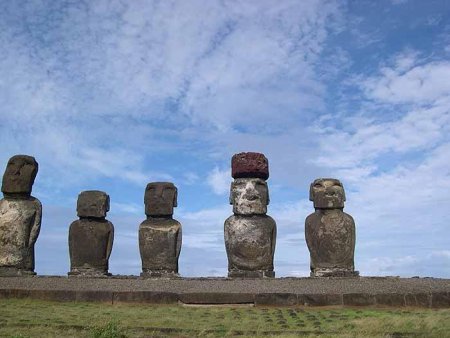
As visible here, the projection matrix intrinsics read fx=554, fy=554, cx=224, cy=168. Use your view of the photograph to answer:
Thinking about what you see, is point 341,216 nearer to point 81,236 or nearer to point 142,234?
point 142,234

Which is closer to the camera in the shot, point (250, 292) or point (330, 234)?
point (250, 292)

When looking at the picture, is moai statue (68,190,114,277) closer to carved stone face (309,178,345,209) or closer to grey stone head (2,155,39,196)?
grey stone head (2,155,39,196)

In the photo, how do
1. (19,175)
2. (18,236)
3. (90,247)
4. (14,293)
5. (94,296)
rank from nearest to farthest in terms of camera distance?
(94,296) → (14,293) → (18,236) → (90,247) → (19,175)

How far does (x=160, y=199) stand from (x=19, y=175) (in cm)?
376

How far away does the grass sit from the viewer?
21.8 ft

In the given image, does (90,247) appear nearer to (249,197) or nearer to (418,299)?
(249,197)

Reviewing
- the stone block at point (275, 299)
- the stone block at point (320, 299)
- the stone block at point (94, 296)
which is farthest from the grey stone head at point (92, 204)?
the stone block at point (320, 299)

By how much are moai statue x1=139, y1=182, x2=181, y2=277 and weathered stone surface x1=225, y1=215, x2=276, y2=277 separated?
1.40m

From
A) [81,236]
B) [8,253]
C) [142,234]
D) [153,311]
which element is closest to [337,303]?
[153,311]

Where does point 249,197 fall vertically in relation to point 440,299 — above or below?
above

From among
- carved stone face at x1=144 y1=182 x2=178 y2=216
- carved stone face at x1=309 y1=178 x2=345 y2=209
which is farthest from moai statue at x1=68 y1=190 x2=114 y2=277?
carved stone face at x1=309 y1=178 x2=345 y2=209

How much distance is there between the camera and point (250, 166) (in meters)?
13.5

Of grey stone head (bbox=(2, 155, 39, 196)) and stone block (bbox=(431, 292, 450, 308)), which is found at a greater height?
grey stone head (bbox=(2, 155, 39, 196))

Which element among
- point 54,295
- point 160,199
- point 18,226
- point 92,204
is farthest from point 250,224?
point 18,226
